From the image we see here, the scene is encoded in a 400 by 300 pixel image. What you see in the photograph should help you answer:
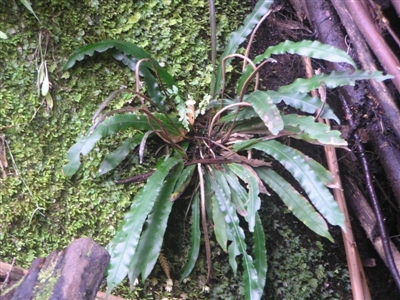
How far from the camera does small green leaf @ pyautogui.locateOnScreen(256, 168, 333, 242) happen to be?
137 centimetres

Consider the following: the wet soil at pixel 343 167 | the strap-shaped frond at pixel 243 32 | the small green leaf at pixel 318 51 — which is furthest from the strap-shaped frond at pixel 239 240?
the small green leaf at pixel 318 51

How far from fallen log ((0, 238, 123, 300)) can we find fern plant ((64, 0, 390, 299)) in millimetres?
247

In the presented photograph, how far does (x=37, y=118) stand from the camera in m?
1.59

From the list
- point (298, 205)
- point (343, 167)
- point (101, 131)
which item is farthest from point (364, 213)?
point (101, 131)

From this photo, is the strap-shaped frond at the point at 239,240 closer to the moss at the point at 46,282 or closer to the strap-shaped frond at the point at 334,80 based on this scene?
the strap-shaped frond at the point at 334,80

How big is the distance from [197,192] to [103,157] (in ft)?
1.37

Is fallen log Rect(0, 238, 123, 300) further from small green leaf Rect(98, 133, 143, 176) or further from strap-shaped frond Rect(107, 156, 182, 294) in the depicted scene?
small green leaf Rect(98, 133, 143, 176)

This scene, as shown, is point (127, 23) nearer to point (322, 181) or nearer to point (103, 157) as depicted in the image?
point (103, 157)

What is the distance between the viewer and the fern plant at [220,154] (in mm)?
1352

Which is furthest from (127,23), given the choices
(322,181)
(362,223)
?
(362,223)

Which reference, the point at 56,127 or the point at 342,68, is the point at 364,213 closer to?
the point at 342,68

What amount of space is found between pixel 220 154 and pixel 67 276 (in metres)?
0.83

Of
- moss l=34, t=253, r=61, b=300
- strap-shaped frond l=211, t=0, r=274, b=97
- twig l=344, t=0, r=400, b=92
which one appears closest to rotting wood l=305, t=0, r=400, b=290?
twig l=344, t=0, r=400, b=92

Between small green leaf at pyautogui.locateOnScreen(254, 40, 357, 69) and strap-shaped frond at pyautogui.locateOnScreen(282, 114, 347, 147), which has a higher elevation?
small green leaf at pyautogui.locateOnScreen(254, 40, 357, 69)
